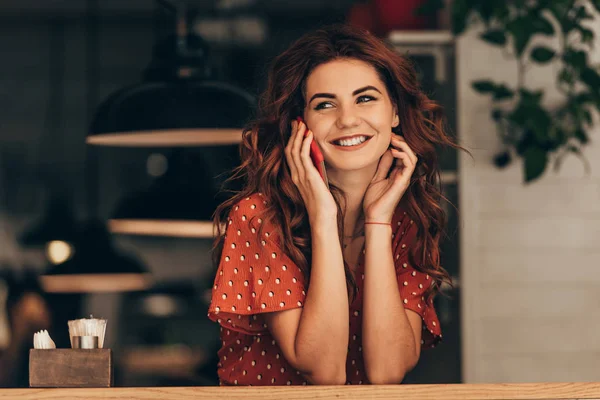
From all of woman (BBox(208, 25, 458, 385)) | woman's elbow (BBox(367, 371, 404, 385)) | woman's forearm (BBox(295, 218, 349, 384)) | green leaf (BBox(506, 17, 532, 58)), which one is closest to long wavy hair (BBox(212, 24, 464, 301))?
woman (BBox(208, 25, 458, 385))

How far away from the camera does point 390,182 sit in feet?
5.70

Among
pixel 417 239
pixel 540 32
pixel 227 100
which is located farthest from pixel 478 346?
pixel 417 239

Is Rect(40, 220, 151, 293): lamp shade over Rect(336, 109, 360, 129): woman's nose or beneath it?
beneath

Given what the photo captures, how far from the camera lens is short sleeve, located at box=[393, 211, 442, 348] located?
5.84 feet

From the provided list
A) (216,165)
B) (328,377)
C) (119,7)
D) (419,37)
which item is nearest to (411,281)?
(328,377)

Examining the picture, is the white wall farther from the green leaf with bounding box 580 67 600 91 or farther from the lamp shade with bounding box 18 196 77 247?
the lamp shade with bounding box 18 196 77 247

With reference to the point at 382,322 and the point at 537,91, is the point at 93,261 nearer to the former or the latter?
the point at 537,91

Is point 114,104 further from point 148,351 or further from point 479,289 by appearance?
point 148,351

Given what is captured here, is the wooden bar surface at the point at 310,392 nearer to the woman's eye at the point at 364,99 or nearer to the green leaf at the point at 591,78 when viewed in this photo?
the woman's eye at the point at 364,99

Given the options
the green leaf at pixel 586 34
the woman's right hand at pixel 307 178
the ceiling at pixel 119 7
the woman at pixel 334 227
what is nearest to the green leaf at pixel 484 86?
the green leaf at pixel 586 34

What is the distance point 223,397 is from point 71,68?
5.03 metres

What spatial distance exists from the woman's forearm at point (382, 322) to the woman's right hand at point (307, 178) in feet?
0.36

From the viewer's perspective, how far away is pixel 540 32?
3168 millimetres

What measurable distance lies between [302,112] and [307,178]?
0.17m
